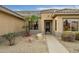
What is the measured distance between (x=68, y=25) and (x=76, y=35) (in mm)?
4822

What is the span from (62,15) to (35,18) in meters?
8.15

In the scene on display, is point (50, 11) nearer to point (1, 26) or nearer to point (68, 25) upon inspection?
Result: point (68, 25)

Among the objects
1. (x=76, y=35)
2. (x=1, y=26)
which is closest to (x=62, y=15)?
(x=76, y=35)

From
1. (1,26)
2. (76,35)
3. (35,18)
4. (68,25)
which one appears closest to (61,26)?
(68,25)

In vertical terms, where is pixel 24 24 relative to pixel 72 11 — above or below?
below

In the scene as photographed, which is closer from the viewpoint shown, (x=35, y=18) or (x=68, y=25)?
(x=68, y=25)

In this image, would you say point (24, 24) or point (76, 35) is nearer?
point (76, 35)

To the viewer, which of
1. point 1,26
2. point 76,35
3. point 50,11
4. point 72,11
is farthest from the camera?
point 50,11
